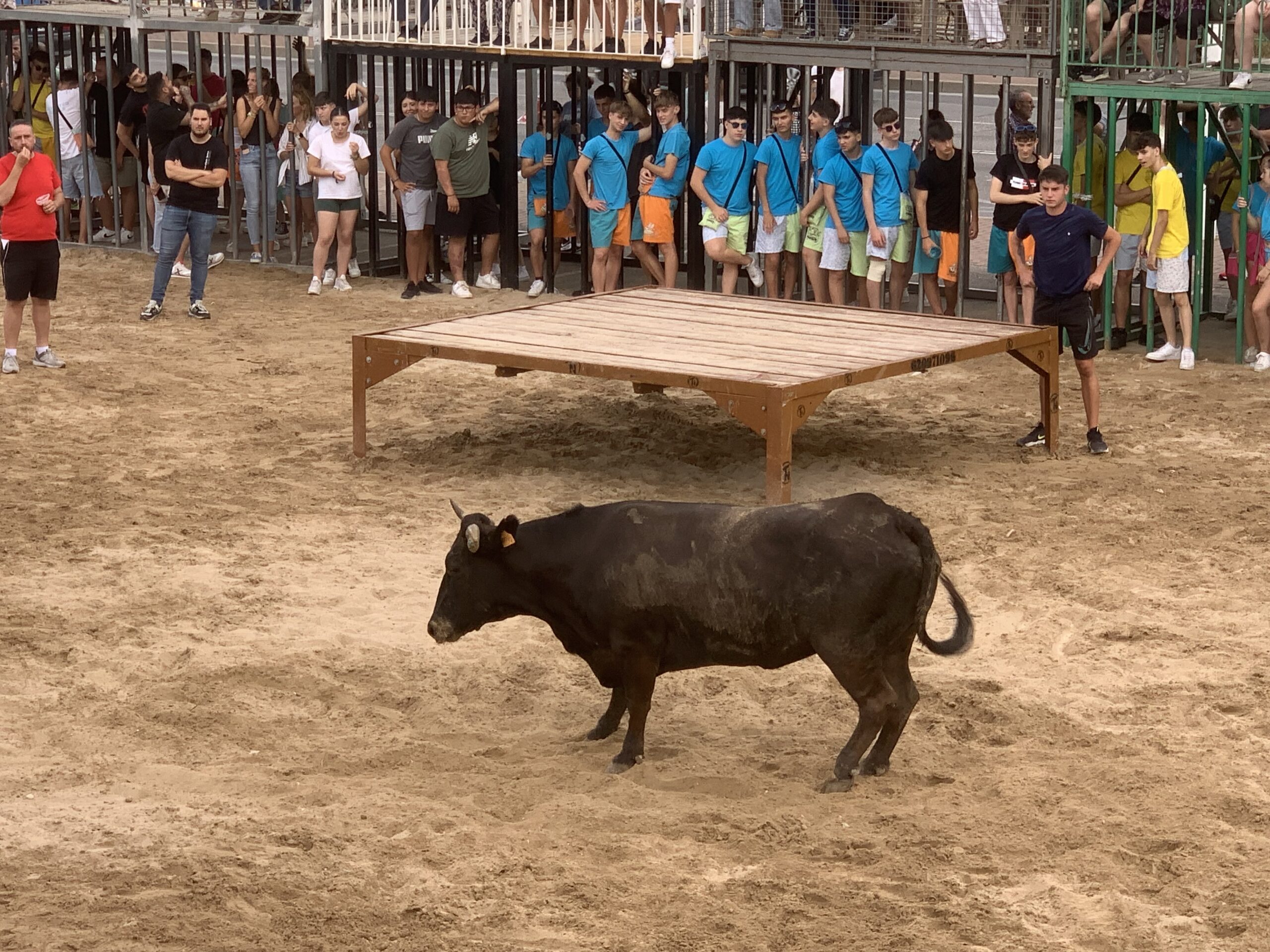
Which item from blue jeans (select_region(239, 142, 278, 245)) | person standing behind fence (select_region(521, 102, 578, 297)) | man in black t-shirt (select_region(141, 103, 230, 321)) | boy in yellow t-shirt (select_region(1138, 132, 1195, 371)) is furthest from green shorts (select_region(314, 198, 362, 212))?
boy in yellow t-shirt (select_region(1138, 132, 1195, 371))

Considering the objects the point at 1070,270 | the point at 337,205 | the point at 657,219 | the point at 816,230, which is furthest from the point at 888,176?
the point at 337,205

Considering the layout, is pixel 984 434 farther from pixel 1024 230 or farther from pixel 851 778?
pixel 851 778

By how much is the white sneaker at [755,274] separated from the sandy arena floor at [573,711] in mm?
3623

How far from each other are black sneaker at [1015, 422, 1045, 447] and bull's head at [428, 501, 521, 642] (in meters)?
5.67

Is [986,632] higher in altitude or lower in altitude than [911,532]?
lower

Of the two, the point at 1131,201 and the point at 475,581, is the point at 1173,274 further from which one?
the point at 475,581

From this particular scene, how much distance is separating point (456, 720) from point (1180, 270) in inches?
330

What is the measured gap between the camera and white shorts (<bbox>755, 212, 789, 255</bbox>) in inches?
630

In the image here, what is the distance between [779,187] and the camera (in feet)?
51.9

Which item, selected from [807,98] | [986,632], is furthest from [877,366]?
[807,98]

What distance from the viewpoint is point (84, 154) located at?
64.5ft

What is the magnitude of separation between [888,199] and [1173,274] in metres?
2.35

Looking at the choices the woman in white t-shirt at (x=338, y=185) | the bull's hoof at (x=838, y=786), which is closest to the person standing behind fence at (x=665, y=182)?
the woman in white t-shirt at (x=338, y=185)

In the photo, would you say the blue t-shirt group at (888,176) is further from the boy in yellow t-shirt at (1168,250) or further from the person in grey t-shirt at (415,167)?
the person in grey t-shirt at (415,167)
